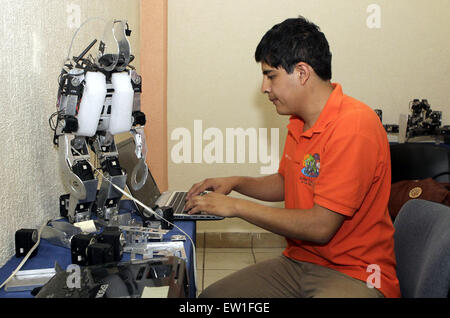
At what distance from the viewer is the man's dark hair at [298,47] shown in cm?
144

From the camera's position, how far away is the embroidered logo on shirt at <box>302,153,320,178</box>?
4.67ft

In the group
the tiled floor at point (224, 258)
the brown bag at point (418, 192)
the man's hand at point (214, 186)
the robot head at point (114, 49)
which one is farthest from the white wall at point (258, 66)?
the robot head at point (114, 49)

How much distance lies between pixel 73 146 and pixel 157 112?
1773mm

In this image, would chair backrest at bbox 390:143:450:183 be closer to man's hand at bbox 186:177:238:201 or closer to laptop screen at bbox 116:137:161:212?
man's hand at bbox 186:177:238:201

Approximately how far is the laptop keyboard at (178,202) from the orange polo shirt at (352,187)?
1.46 ft

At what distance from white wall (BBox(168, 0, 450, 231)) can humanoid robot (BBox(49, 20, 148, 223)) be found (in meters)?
1.81

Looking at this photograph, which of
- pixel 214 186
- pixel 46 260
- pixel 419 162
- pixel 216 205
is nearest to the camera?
pixel 46 260

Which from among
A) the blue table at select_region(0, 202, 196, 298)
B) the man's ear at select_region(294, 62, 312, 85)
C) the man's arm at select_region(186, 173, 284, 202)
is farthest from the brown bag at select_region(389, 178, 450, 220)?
the blue table at select_region(0, 202, 196, 298)

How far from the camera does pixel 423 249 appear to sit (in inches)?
Result: 47.9

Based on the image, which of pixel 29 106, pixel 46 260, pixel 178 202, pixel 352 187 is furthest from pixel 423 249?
pixel 29 106

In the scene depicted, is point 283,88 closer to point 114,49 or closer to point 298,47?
point 298,47

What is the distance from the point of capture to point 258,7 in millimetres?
3170

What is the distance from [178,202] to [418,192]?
1156mm
